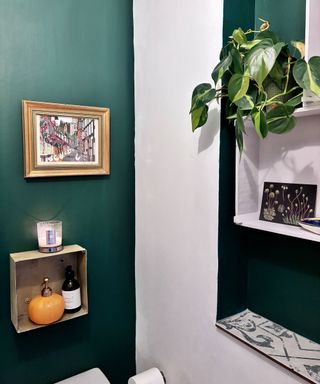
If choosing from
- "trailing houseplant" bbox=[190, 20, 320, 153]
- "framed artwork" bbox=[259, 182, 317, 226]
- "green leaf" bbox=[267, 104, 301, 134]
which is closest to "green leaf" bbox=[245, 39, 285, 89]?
"trailing houseplant" bbox=[190, 20, 320, 153]

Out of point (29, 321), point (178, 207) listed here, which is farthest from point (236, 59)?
point (29, 321)

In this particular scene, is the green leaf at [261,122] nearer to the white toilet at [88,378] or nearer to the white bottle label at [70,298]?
Result: the white bottle label at [70,298]

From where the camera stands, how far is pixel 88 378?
1.56 meters

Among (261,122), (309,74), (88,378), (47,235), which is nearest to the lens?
(309,74)

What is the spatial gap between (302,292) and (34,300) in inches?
43.6

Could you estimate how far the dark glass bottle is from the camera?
150 cm

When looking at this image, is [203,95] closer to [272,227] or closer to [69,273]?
[272,227]

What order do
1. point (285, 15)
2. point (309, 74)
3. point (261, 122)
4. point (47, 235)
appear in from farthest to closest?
point (47, 235) < point (285, 15) < point (261, 122) < point (309, 74)

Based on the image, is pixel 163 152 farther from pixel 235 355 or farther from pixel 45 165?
pixel 235 355

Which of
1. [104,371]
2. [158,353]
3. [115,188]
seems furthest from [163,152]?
[104,371]

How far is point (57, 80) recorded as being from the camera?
1.51 meters

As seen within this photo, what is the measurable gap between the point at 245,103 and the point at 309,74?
20cm

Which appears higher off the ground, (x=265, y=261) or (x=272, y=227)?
(x=272, y=227)

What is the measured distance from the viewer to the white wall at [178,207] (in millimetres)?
1262
